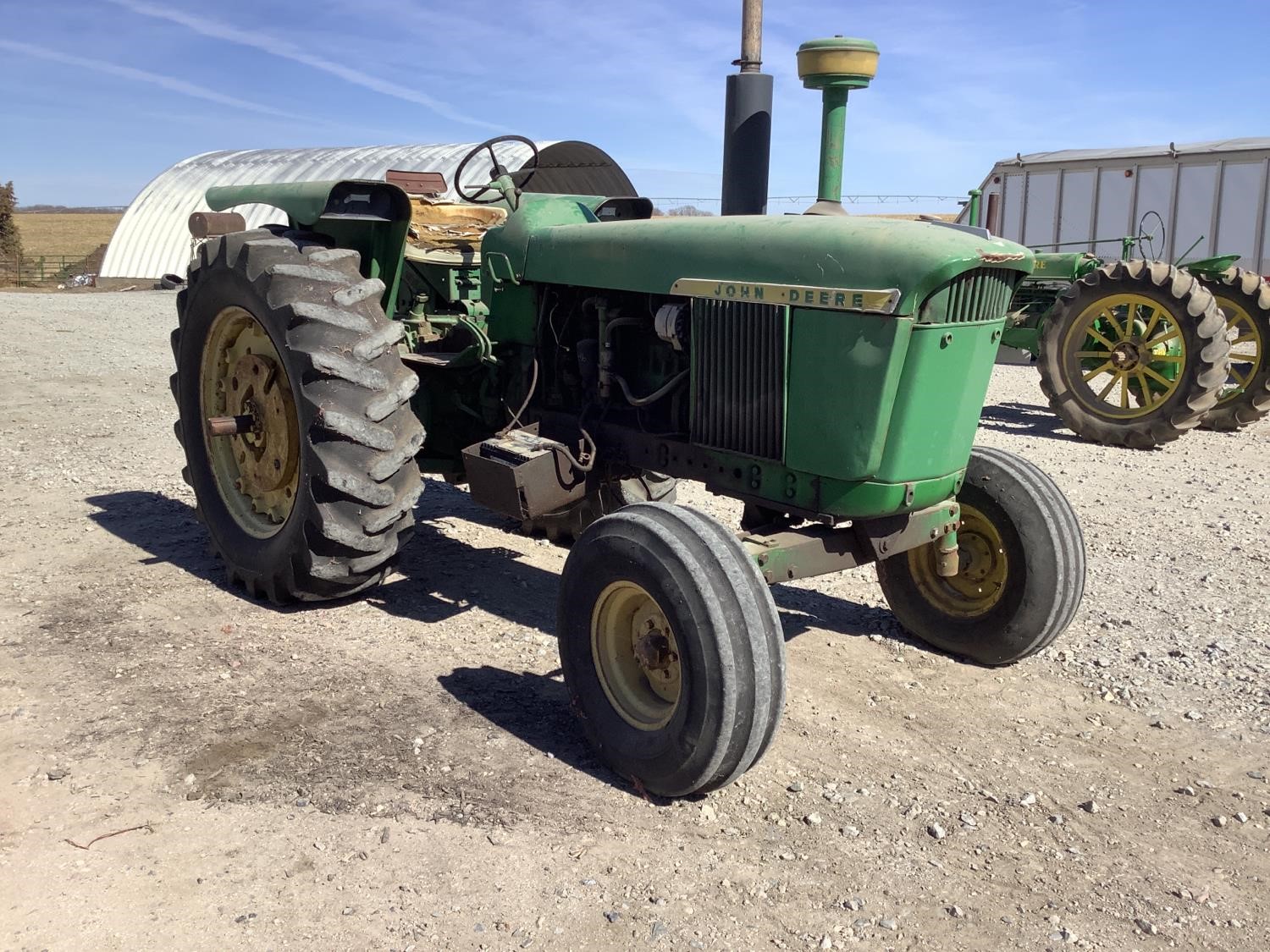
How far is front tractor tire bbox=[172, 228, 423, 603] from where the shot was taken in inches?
162

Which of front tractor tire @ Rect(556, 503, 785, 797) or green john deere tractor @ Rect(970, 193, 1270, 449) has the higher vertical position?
→ green john deere tractor @ Rect(970, 193, 1270, 449)

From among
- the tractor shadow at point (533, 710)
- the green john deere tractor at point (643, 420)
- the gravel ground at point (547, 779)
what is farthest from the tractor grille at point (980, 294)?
the tractor shadow at point (533, 710)

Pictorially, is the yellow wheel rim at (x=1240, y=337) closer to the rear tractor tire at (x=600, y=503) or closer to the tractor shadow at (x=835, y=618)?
the tractor shadow at (x=835, y=618)

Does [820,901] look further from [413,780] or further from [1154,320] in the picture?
[1154,320]

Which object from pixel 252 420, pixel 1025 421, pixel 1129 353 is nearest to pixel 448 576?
pixel 252 420

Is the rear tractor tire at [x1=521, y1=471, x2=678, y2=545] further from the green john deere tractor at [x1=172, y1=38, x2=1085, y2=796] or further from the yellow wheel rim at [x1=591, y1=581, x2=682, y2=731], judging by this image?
the yellow wheel rim at [x1=591, y1=581, x2=682, y2=731]

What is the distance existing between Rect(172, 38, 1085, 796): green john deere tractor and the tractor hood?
0.01 m

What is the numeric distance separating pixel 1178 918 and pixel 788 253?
2.10m

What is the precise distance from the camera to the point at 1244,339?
10000 millimetres

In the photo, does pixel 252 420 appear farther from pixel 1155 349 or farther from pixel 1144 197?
pixel 1144 197

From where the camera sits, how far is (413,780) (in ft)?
10.5

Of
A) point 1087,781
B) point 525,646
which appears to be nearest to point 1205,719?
point 1087,781

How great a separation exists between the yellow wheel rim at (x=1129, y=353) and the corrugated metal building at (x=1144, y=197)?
592cm

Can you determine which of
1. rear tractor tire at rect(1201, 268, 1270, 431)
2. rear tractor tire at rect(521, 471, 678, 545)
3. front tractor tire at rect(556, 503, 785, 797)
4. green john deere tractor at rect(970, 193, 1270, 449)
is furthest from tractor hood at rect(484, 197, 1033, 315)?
rear tractor tire at rect(1201, 268, 1270, 431)
